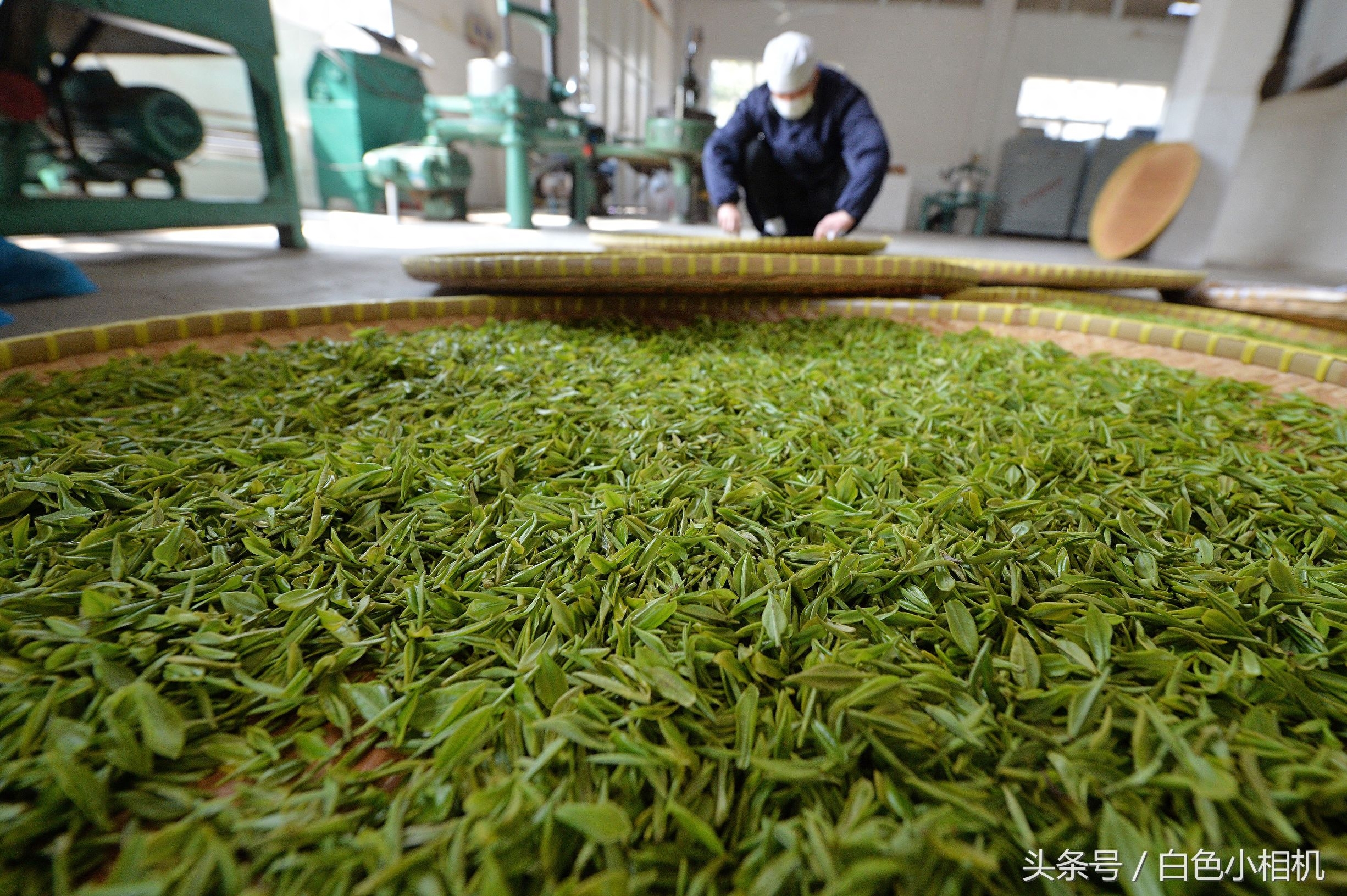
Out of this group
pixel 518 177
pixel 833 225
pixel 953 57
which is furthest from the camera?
pixel 953 57

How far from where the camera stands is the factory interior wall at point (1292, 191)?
22.1 ft

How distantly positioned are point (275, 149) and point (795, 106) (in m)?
3.17

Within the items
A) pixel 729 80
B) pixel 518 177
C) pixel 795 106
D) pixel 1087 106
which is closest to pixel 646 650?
pixel 795 106

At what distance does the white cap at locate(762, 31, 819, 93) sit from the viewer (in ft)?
10.6

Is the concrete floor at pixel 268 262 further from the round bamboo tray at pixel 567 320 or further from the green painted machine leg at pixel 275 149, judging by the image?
the round bamboo tray at pixel 567 320

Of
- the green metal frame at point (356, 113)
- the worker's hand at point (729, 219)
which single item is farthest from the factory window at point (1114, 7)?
the worker's hand at point (729, 219)

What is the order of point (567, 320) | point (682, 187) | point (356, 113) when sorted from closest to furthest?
point (567, 320), point (356, 113), point (682, 187)

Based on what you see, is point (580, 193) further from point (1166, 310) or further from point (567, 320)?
point (1166, 310)

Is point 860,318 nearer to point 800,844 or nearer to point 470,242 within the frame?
point 800,844

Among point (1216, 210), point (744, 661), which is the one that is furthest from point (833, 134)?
point (1216, 210)

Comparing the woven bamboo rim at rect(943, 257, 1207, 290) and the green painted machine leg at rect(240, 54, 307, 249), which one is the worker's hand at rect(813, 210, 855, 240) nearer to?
the woven bamboo rim at rect(943, 257, 1207, 290)

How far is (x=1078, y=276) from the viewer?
9.34ft

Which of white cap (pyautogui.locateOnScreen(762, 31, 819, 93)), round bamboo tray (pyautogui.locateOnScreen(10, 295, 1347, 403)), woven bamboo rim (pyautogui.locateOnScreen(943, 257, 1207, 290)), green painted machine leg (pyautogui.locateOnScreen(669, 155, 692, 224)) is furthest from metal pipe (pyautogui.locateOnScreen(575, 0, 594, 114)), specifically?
round bamboo tray (pyautogui.locateOnScreen(10, 295, 1347, 403))

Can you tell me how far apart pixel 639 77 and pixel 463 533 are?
1375 cm
